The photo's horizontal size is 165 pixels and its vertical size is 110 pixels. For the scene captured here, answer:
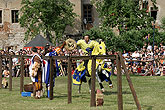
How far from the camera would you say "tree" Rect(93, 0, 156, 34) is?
3778cm

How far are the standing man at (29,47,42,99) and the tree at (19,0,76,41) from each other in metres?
27.9

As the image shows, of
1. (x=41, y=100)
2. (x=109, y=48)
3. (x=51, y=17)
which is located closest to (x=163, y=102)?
(x=41, y=100)

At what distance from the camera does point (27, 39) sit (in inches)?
1774

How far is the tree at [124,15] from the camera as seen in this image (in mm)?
37781

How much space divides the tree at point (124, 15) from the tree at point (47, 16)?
519cm

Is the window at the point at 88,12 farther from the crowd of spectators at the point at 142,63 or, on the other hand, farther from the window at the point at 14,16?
the crowd of spectators at the point at 142,63

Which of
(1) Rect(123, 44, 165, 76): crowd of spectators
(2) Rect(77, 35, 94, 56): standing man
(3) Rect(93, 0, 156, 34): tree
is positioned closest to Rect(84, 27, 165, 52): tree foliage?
(1) Rect(123, 44, 165, 76): crowd of spectators

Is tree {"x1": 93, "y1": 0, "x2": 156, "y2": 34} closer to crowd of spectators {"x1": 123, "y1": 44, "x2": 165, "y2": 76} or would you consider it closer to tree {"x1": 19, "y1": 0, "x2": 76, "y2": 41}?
tree {"x1": 19, "y1": 0, "x2": 76, "y2": 41}

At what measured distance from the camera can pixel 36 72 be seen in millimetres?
14656

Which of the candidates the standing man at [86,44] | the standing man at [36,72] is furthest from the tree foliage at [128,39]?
the standing man at [36,72]

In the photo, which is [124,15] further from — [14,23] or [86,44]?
[86,44]

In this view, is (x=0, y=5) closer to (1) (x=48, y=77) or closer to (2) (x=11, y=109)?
(1) (x=48, y=77)

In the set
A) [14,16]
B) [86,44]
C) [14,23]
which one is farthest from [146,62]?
[14,16]

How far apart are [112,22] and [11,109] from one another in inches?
1118
